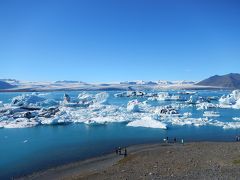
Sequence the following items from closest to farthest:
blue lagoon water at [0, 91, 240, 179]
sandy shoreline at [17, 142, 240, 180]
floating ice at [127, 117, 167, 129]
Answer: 1. sandy shoreline at [17, 142, 240, 180]
2. blue lagoon water at [0, 91, 240, 179]
3. floating ice at [127, 117, 167, 129]

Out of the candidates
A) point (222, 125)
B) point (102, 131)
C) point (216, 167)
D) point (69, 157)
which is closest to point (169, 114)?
point (222, 125)

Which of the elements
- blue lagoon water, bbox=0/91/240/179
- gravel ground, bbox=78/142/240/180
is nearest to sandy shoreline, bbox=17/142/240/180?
gravel ground, bbox=78/142/240/180

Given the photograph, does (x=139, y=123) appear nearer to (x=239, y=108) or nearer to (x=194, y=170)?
(x=194, y=170)

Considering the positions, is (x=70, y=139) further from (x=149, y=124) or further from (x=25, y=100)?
(x=25, y=100)

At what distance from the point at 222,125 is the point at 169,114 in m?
8.22

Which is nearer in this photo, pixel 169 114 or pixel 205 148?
pixel 205 148

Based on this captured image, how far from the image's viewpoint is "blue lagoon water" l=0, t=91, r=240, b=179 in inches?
687

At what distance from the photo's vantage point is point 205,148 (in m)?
18.8

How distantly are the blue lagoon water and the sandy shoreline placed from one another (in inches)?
59.7

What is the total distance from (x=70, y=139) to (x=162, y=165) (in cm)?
1050

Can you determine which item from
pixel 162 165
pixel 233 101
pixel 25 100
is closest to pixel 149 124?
pixel 162 165

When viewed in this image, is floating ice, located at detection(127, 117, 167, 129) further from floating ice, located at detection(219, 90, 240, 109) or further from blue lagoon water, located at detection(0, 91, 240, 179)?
floating ice, located at detection(219, 90, 240, 109)

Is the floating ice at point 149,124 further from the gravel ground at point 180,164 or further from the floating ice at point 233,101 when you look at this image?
the floating ice at point 233,101

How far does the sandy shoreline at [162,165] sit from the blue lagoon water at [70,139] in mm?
1518
